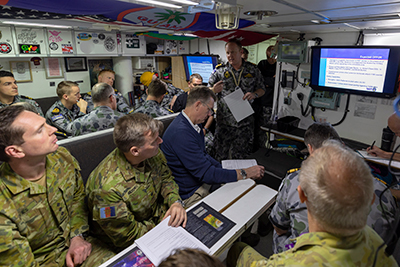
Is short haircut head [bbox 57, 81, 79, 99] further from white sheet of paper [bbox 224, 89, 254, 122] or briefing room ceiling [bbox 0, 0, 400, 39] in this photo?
white sheet of paper [bbox 224, 89, 254, 122]

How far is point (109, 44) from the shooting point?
181 inches

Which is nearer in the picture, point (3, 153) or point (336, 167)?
point (336, 167)

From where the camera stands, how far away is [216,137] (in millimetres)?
3406

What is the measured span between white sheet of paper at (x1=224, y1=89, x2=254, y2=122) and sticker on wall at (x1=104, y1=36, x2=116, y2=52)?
300 centimetres

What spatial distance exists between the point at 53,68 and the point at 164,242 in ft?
15.2

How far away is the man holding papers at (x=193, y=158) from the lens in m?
1.83

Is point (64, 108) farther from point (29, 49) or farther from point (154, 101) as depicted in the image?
point (29, 49)

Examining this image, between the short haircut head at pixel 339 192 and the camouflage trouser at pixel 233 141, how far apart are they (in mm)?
2438

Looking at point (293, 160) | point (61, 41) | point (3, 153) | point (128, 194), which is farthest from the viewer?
point (61, 41)

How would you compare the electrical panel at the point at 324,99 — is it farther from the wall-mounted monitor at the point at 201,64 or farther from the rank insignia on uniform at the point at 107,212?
the rank insignia on uniform at the point at 107,212

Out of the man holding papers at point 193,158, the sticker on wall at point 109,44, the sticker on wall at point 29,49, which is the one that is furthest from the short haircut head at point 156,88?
the sticker on wall at point 29,49

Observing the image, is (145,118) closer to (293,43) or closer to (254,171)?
(254,171)

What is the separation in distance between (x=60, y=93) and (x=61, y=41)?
4.86 ft

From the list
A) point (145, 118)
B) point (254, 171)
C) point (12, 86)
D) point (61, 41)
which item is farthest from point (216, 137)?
point (61, 41)
